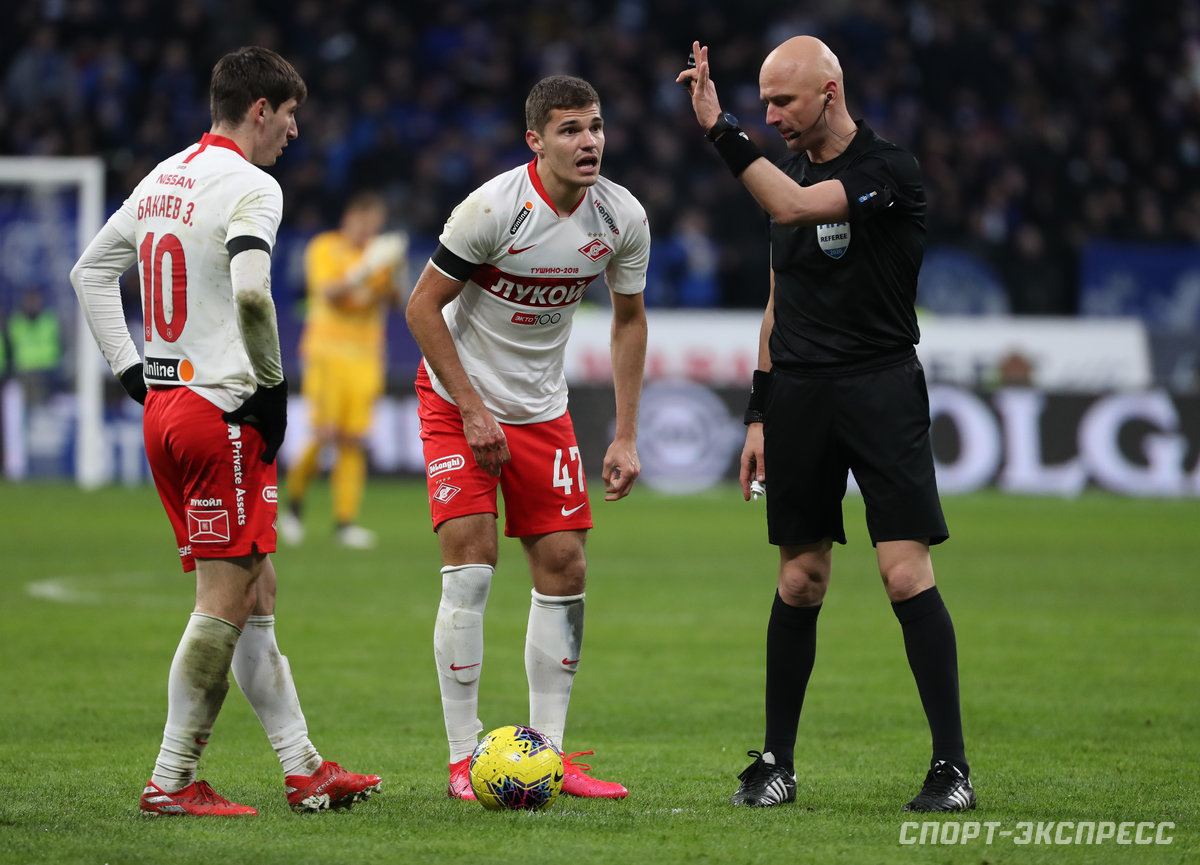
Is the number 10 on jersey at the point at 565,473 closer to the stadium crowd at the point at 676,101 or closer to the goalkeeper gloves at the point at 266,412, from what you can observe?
the goalkeeper gloves at the point at 266,412

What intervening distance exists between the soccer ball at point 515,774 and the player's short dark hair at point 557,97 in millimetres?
1928

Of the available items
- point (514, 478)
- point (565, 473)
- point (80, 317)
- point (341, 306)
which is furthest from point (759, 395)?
point (80, 317)

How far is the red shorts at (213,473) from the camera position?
479 centimetres

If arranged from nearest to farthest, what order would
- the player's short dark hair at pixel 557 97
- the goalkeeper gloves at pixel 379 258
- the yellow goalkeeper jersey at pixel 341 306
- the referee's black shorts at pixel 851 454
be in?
the referee's black shorts at pixel 851 454 → the player's short dark hair at pixel 557 97 → the goalkeeper gloves at pixel 379 258 → the yellow goalkeeper jersey at pixel 341 306

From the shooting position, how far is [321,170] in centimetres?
2145

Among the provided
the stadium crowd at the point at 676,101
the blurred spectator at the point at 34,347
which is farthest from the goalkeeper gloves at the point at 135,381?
the stadium crowd at the point at 676,101

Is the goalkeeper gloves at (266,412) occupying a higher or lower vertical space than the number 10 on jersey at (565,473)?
higher

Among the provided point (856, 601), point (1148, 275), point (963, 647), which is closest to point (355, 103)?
point (1148, 275)

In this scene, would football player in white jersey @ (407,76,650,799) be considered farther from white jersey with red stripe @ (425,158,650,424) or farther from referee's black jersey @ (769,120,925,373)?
referee's black jersey @ (769,120,925,373)

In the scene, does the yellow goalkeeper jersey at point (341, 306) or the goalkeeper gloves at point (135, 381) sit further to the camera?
the yellow goalkeeper jersey at point (341, 306)

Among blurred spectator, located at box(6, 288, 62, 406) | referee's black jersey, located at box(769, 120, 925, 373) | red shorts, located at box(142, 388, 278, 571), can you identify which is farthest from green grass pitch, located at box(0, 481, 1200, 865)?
blurred spectator, located at box(6, 288, 62, 406)

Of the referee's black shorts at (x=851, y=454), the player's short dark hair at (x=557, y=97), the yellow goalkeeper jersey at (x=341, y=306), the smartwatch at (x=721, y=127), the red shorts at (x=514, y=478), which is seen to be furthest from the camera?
the yellow goalkeeper jersey at (x=341, y=306)

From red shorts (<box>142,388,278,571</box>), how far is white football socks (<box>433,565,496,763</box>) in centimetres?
69

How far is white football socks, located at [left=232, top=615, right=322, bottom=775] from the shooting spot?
16.4ft
